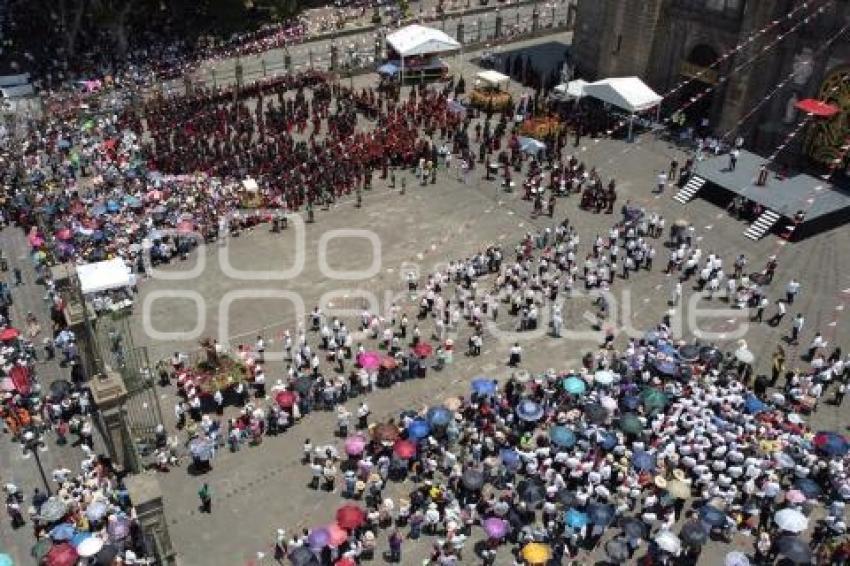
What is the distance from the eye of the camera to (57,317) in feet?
105

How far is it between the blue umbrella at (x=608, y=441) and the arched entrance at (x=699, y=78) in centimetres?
2804

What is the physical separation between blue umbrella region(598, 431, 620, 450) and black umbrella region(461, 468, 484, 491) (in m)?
4.06

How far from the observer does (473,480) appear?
78.0 ft

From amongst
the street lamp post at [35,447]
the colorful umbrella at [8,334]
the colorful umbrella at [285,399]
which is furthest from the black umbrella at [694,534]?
the colorful umbrella at [8,334]

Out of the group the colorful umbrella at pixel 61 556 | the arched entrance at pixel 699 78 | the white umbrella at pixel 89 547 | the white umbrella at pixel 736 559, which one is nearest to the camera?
the colorful umbrella at pixel 61 556

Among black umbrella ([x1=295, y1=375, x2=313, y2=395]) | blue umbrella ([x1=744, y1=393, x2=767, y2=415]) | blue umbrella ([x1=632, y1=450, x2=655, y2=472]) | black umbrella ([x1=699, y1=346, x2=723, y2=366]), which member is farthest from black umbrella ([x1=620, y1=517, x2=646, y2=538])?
black umbrella ([x1=295, y1=375, x2=313, y2=395])

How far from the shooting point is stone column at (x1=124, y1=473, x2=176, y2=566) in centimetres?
1983

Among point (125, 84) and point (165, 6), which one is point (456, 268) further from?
point (165, 6)

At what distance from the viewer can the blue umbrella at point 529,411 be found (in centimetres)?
2623

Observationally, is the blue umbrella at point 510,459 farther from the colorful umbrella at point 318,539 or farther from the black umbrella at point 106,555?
the black umbrella at point 106,555

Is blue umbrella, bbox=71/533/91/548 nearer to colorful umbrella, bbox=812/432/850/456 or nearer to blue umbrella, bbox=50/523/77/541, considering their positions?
blue umbrella, bbox=50/523/77/541

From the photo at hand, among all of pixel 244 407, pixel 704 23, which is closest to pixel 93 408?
pixel 244 407

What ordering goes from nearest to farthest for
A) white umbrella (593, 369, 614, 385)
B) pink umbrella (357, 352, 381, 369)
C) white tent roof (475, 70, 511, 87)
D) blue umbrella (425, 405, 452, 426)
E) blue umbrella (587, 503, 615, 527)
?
blue umbrella (587, 503, 615, 527) → blue umbrella (425, 405, 452, 426) → white umbrella (593, 369, 614, 385) → pink umbrella (357, 352, 381, 369) → white tent roof (475, 70, 511, 87)

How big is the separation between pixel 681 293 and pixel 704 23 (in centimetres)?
2025
